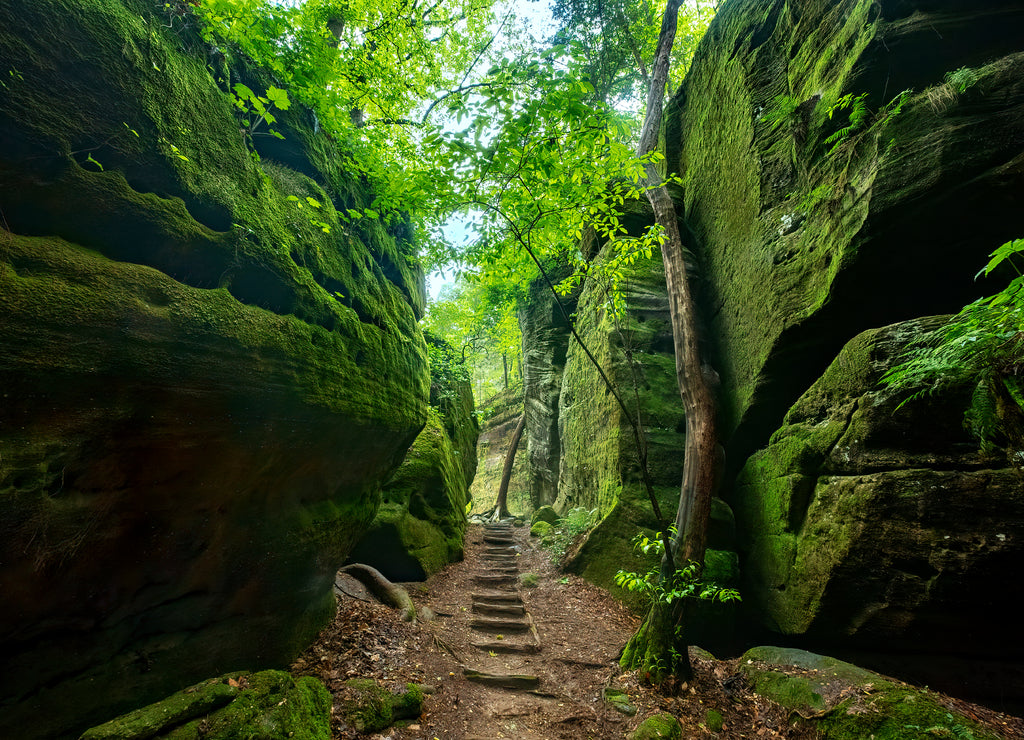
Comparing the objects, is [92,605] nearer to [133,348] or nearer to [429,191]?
[133,348]

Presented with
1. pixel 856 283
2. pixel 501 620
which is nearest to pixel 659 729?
pixel 501 620

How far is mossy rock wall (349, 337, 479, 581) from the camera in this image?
27.4 ft

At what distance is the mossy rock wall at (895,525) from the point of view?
14.2ft

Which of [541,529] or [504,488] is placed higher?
[504,488]

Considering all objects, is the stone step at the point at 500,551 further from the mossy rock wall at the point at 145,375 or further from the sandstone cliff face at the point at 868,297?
the mossy rock wall at the point at 145,375

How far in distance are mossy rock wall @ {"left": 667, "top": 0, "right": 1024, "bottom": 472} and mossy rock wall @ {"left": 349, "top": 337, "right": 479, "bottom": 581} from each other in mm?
7084

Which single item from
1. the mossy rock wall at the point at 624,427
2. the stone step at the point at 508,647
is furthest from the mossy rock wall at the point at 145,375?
the mossy rock wall at the point at 624,427

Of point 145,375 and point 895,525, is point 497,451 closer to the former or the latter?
point 895,525

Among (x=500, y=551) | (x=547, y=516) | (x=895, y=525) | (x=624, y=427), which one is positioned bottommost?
(x=500, y=551)

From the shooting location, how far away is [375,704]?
426 cm

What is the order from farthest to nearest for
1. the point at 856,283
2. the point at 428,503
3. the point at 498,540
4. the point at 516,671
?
the point at 498,540
the point at 428,503
the point at 516,671
the point at 856,283

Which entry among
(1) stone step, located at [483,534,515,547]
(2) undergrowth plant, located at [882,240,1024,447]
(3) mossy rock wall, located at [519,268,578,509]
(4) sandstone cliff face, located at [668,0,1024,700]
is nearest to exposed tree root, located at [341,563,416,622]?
(4) sandstone cliff face, located at [668,0,1024,700]

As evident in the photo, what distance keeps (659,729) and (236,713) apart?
168 inches

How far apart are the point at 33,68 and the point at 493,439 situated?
25847 mm
